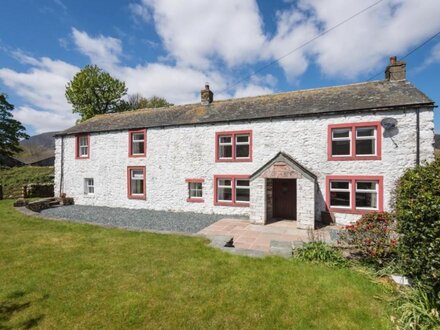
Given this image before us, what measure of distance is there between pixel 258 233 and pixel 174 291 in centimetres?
588

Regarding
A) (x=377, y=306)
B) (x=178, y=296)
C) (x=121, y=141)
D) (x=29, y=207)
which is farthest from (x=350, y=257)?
(x=29, y=207)

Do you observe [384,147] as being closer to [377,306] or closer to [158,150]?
[377,306]

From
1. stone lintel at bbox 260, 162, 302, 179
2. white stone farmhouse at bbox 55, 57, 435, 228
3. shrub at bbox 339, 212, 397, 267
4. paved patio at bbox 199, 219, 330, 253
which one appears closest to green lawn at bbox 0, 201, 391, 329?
shrub at bbox 339, 212, 397, 267

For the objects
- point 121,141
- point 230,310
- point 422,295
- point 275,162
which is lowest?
point 230,310

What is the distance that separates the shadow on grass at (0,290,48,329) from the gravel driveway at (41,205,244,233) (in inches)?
244

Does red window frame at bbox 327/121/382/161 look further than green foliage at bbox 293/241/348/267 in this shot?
Yes

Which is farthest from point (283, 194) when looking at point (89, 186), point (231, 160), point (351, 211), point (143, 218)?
point (89, 186)

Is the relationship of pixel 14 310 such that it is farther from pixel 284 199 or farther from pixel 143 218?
pixel 284 199

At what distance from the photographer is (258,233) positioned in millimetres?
10742

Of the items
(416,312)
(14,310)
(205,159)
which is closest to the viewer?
(416,312)

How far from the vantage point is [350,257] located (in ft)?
24.0

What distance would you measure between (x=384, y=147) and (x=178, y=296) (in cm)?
1150

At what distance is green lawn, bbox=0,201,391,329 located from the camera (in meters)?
4.50

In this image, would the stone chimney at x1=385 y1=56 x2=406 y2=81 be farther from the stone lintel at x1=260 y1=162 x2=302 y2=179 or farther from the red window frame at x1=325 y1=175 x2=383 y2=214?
the stone lintel at x1=260 y1=162 x2=302 y2=179
